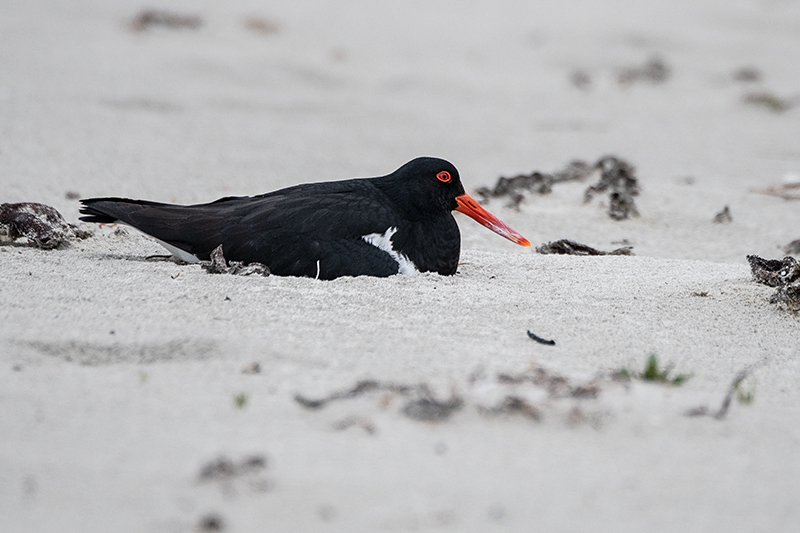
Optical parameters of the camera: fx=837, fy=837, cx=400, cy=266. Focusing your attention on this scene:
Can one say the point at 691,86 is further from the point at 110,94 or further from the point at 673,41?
the point at 110,94

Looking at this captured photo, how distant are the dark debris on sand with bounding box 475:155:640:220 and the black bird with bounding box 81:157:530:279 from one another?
96.8 inches

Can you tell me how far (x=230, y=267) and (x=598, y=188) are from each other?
4417 mm

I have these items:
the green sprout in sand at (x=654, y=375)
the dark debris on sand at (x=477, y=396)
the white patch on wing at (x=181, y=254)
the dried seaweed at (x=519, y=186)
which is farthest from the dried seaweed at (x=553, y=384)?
the dried seaweed at (x=519, y=186)

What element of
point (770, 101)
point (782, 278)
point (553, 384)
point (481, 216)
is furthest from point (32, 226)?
point (770, 101)

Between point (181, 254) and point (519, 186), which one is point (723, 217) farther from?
point (181, 254)

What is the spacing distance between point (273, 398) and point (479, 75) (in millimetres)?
13208

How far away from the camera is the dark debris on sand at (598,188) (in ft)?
24.6

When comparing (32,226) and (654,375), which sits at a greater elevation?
(32,226)

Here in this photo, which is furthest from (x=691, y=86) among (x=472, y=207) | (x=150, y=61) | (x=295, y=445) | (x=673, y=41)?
Result: (x=295, y=445)

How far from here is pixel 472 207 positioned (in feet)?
18.1

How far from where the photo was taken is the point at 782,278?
14.7 ft

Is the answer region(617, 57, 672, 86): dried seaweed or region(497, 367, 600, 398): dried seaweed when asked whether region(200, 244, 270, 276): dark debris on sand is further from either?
region(617, 57, 672, 86): dried seaweed

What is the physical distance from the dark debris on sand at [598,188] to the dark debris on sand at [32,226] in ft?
12.6

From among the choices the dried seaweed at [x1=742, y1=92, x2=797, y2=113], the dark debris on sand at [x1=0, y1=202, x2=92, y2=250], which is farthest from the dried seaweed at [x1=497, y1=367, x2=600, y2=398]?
the dried seaweed at [x1=742, y1=92, x2=797, y2=113]
